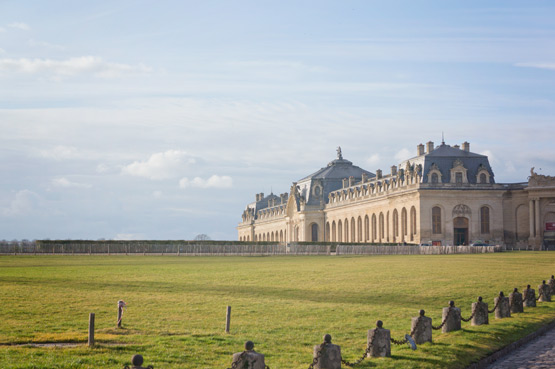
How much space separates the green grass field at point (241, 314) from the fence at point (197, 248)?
37846 millimetres

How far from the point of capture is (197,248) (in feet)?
299

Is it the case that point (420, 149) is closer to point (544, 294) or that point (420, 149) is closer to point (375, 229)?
point (375, 229)

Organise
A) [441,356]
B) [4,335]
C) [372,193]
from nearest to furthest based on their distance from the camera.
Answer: [441,356] < [4,335] < [372,193]

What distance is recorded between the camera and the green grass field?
62.1 feet

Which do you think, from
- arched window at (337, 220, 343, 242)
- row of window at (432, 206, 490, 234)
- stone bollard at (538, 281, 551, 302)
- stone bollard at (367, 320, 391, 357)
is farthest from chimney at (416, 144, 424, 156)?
stone bollard at (367, 320, 391, 357)

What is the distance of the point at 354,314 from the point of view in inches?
1069

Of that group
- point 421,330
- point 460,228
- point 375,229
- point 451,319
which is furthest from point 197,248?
point 421,330

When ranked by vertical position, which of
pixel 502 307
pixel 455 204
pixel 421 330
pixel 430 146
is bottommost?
pixel 421 330

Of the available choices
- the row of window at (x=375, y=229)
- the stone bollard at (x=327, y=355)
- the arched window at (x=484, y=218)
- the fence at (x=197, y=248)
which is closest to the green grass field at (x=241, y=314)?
the stone bollard at (x=327, y=355)

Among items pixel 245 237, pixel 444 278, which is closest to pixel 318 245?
pixel 444 278

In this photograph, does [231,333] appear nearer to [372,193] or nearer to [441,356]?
[441,356]

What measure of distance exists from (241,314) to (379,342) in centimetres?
977

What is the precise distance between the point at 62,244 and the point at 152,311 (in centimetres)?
6366

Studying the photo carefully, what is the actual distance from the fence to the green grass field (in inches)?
1490
